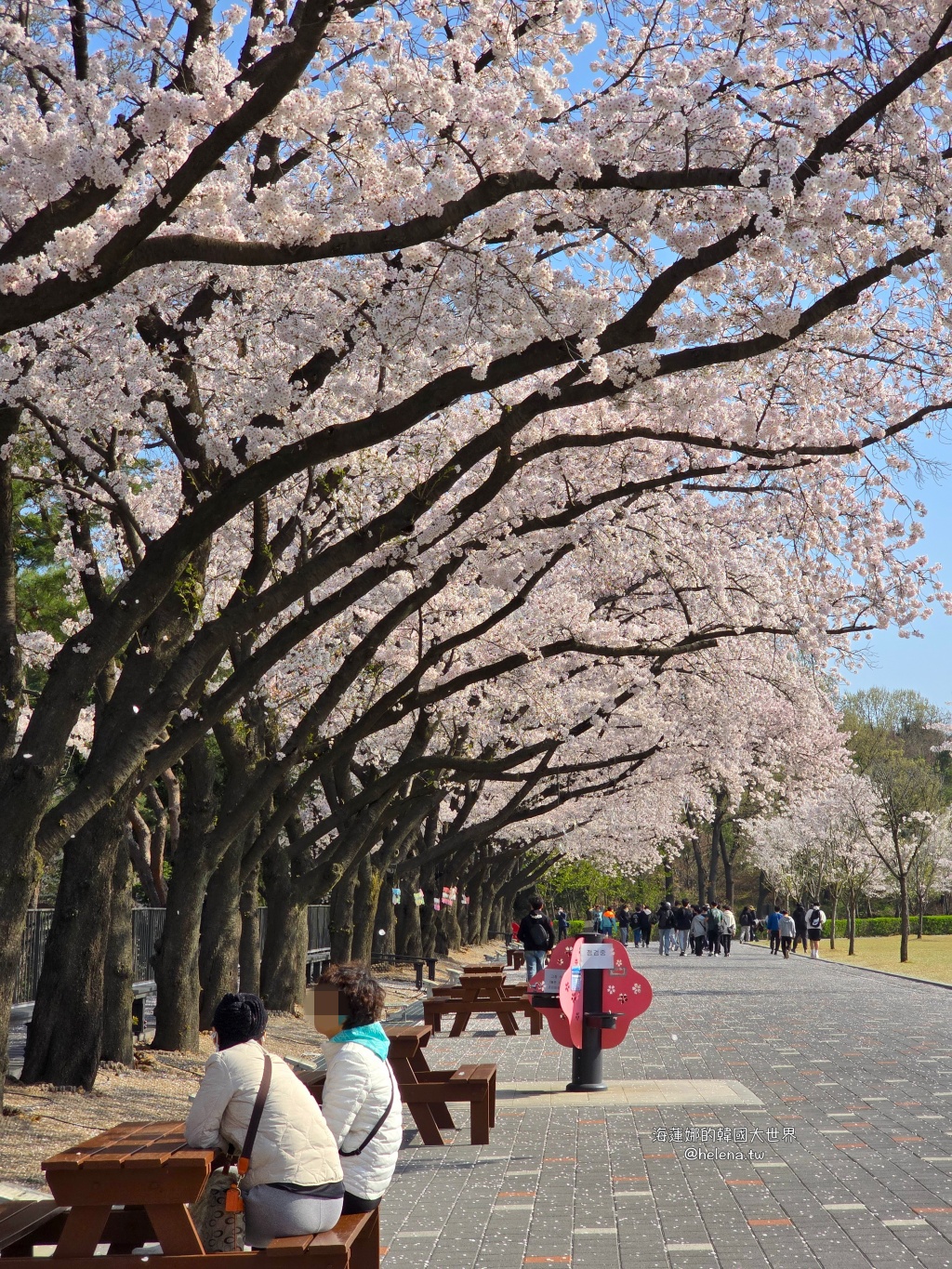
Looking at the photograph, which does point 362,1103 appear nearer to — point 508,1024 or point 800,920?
point 508,1024

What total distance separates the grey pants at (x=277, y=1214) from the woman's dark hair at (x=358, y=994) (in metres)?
0.88

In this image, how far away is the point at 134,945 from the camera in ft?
54.7

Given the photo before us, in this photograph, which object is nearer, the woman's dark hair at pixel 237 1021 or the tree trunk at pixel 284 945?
the woman's dark hair at pixel 237 1021

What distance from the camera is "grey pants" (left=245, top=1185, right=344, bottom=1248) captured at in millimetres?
4520

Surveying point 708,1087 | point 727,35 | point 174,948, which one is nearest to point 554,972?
point 708,1087

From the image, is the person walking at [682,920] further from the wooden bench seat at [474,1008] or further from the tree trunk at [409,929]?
the wooden bench seat at [474,1008]

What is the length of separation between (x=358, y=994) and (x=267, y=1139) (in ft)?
3.03

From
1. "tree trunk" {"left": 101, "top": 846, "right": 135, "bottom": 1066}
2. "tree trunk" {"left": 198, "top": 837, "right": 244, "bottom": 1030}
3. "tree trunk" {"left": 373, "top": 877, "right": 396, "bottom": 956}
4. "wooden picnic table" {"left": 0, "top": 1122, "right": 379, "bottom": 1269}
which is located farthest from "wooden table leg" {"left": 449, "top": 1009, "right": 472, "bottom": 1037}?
"tree trunk" {"left": 373, "top": 877, "right": 396, "bottom": 956}

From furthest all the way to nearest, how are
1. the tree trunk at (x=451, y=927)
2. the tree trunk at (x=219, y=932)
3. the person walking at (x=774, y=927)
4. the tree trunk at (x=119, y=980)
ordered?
the person walking at (x=774, y=927)
the tree trunk at (x=451, y=927)
the tree trunk at (x=219, y=932)
the tree trunk at (x=119, y=980)

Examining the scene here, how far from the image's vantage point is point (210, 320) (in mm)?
11422

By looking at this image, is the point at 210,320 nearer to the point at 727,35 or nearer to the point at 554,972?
the point at 727,35

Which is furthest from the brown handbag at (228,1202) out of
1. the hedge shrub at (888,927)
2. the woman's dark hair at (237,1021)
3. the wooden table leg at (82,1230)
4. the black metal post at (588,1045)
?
the hedge shrub at (888,927)

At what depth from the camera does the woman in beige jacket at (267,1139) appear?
14.8 feet

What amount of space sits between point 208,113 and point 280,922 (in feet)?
45.3
